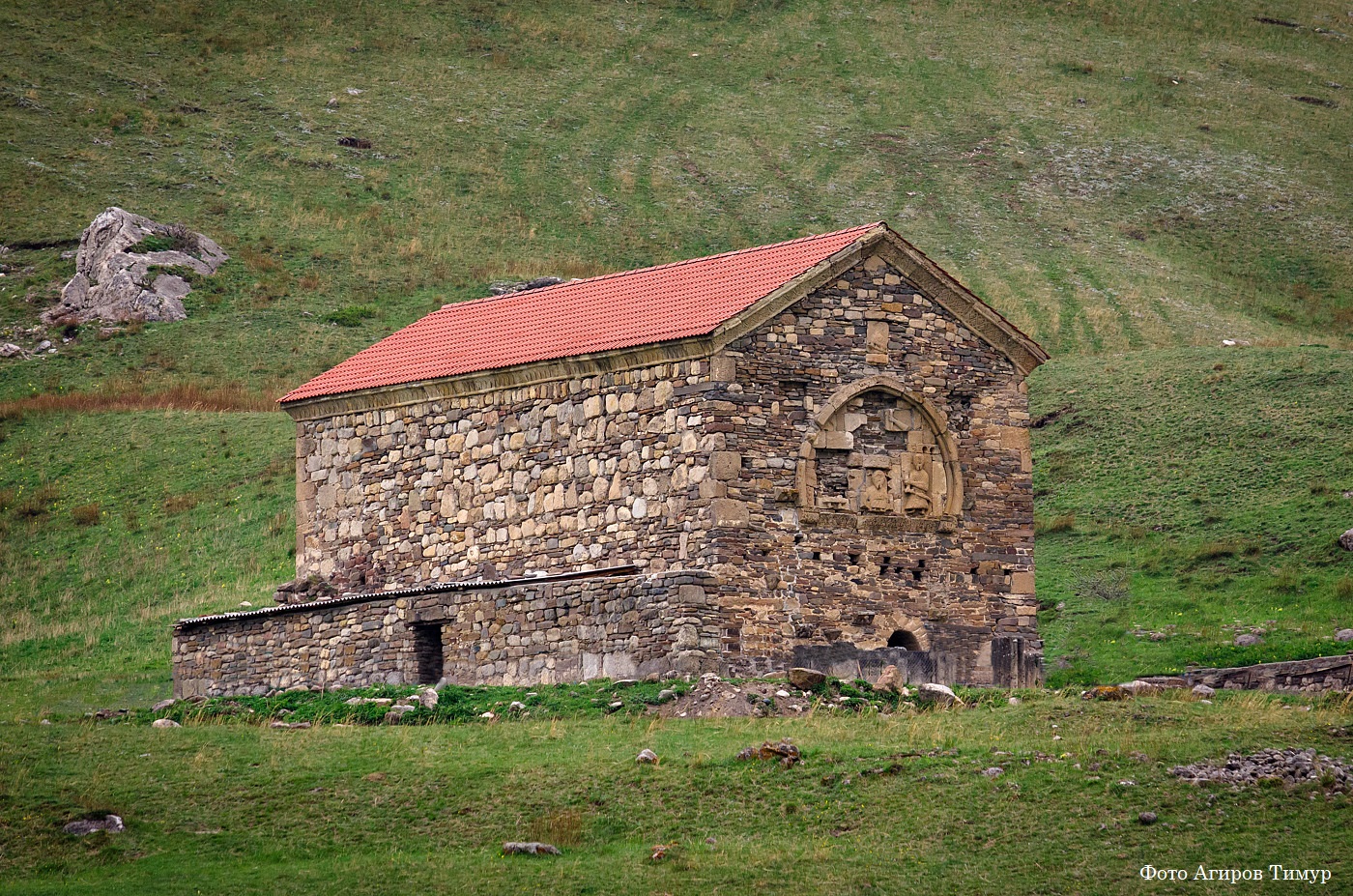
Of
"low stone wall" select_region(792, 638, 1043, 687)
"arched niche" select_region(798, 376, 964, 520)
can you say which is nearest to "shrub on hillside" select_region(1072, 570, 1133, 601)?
"low stone wall" select_region(792, 638, 1043, 687)

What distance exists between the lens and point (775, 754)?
20.9m

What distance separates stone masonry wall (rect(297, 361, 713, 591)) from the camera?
2711 centimetres

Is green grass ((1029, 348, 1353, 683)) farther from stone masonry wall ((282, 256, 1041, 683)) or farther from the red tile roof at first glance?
the red tile roof

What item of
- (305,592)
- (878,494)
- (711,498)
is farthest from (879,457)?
(305,592)

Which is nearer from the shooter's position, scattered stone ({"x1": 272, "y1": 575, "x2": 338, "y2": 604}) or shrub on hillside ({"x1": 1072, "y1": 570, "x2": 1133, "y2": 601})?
scattered stone ({"x1": 272, "y1": 575, "x2": 338, "y2": 604})

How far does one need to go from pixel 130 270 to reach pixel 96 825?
133 ft

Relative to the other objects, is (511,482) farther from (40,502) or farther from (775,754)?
(40,502)

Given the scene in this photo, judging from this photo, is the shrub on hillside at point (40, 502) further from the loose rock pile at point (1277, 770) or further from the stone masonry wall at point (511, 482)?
the loose rock pile at point (1277, 770)

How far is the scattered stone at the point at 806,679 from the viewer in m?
24.6

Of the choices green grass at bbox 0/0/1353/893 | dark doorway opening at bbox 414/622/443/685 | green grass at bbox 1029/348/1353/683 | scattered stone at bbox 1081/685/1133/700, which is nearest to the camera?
green grass at bbox 0/0/1353/893

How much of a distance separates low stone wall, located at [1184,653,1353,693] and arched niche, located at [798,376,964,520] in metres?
5.15

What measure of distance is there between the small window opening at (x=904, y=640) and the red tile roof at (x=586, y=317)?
5.41m

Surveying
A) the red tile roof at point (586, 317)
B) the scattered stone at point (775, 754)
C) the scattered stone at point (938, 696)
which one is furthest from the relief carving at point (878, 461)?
the scattered stone at point (775, 754)

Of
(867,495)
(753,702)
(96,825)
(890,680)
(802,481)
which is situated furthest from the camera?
(867,495)
